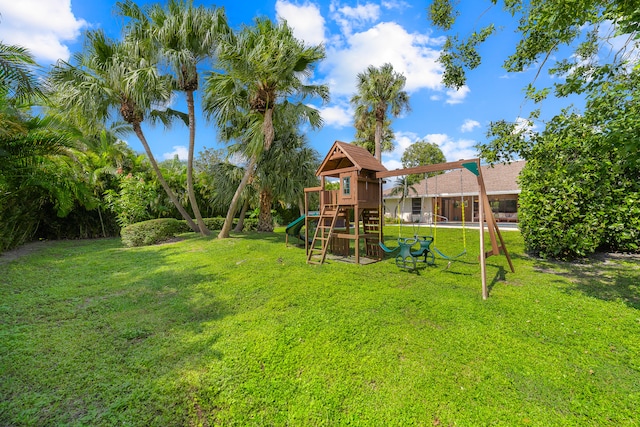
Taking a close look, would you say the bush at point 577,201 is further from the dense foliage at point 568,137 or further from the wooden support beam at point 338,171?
the wooden support beam at point 338,171

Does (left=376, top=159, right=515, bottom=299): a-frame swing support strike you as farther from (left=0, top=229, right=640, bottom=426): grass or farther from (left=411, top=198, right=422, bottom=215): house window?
(left=411, top=198, right=422, bottom=215): house window

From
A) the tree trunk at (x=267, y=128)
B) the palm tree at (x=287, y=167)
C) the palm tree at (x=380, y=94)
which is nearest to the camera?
the tree trunk at (x=267, y=128)

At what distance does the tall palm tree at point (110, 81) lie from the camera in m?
10.9

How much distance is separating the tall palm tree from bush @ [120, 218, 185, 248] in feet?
14.8

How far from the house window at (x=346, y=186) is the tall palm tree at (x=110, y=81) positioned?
339 inches

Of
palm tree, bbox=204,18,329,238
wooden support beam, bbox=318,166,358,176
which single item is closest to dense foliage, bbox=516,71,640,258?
wooden support beam, bbox=318,166,358,176

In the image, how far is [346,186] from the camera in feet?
28.9

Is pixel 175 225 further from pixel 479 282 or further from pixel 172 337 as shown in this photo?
pixel 479 282

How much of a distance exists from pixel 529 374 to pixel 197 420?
346 centimetres

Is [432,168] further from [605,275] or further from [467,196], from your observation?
[467,196]

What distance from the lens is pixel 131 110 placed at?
12109mm

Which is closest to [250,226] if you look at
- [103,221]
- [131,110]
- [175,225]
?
[175,225]

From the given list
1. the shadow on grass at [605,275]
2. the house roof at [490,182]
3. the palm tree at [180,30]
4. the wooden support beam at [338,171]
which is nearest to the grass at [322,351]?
the shadow on grass at [605,275]

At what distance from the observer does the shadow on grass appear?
497 cm
